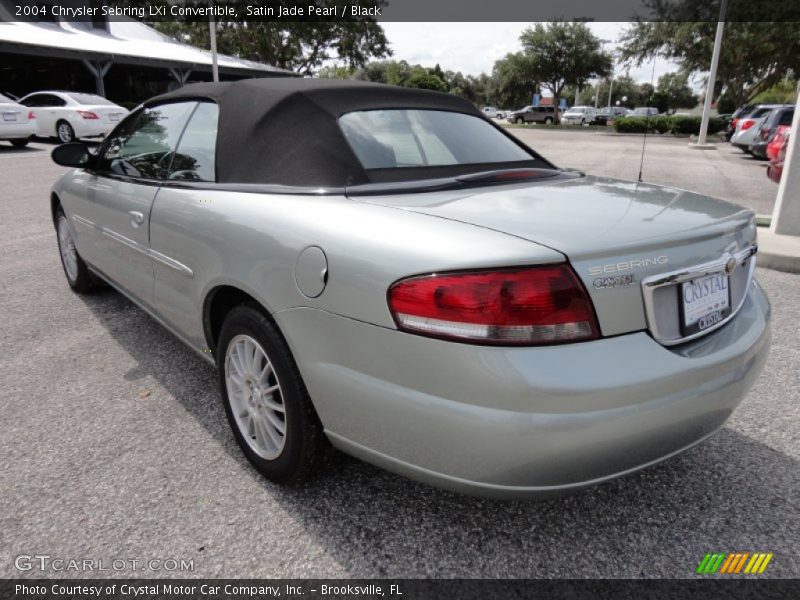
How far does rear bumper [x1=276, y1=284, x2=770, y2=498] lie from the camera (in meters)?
1.61

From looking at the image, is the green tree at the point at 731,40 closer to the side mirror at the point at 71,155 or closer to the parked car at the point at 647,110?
the parked car at the point at 647,110

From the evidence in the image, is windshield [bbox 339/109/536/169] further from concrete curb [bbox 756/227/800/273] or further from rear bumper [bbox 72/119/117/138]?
rear bumper [bbox 72/119/117/138]

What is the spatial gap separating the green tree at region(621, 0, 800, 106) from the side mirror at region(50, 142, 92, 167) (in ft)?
122

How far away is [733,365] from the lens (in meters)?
1.94

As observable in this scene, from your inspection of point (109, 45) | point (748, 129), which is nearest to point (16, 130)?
point (109, 45)

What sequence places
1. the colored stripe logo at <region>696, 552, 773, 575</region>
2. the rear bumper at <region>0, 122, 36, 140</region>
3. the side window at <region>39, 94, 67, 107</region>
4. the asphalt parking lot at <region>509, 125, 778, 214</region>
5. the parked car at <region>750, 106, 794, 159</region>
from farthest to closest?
the side window at <region>39, 94, 67, 107</region> → the parked car at <region>750, 106, 794, 159</region> → the rear bumper at <region>0, 122, 36, 140</region> → the asphalt parking lot at <region>509, 125, 778, 214</region> → the colored stripe logo at <region>696, 552, 773, 575</region>

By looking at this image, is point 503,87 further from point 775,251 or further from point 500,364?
point 500,364

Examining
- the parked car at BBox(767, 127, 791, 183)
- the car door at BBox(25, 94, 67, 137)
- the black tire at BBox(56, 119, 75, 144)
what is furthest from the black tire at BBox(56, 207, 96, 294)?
the car door at BBox(25, 94, 67, 137)

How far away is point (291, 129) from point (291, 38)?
147ft

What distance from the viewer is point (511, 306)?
1636 millimetres

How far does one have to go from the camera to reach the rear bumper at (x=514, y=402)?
63.5 inches

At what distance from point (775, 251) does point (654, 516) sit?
14.9 ft

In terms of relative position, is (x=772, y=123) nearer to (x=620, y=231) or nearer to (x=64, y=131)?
(x=620, y=231)

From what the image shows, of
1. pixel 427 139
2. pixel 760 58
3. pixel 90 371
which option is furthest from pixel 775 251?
pixel 760 58
